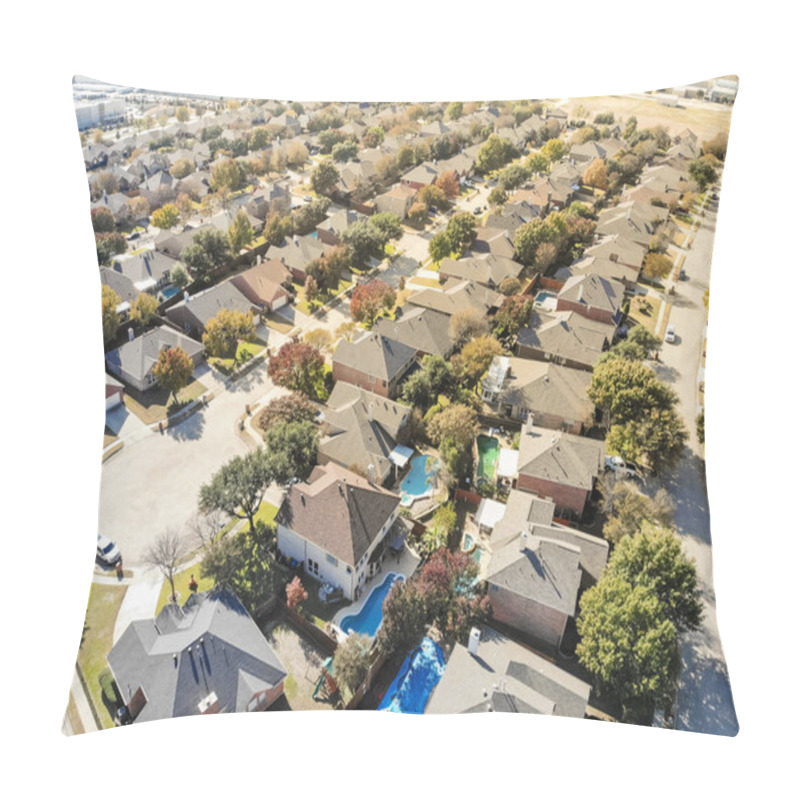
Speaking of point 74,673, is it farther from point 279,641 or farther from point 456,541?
point 456,541

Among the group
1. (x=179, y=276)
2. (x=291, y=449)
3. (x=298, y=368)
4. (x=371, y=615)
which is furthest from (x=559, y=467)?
(x=179, y=276)

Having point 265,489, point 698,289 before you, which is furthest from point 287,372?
point 698,289

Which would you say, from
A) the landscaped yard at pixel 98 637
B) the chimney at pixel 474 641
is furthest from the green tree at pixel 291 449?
the chimney at pixel 474 641

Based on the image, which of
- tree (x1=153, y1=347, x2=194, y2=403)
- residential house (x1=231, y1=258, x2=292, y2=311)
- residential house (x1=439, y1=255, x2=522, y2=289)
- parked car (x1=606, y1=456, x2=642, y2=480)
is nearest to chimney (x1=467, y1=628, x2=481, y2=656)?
parked car (x1=606, y1=456, x2=642, y2=480)

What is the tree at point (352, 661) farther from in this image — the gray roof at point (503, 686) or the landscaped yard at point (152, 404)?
the landscaped yard at point (152, 404)

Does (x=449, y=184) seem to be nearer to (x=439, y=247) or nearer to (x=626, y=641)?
(x=439, y=247)

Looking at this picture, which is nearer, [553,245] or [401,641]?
[401,641]
